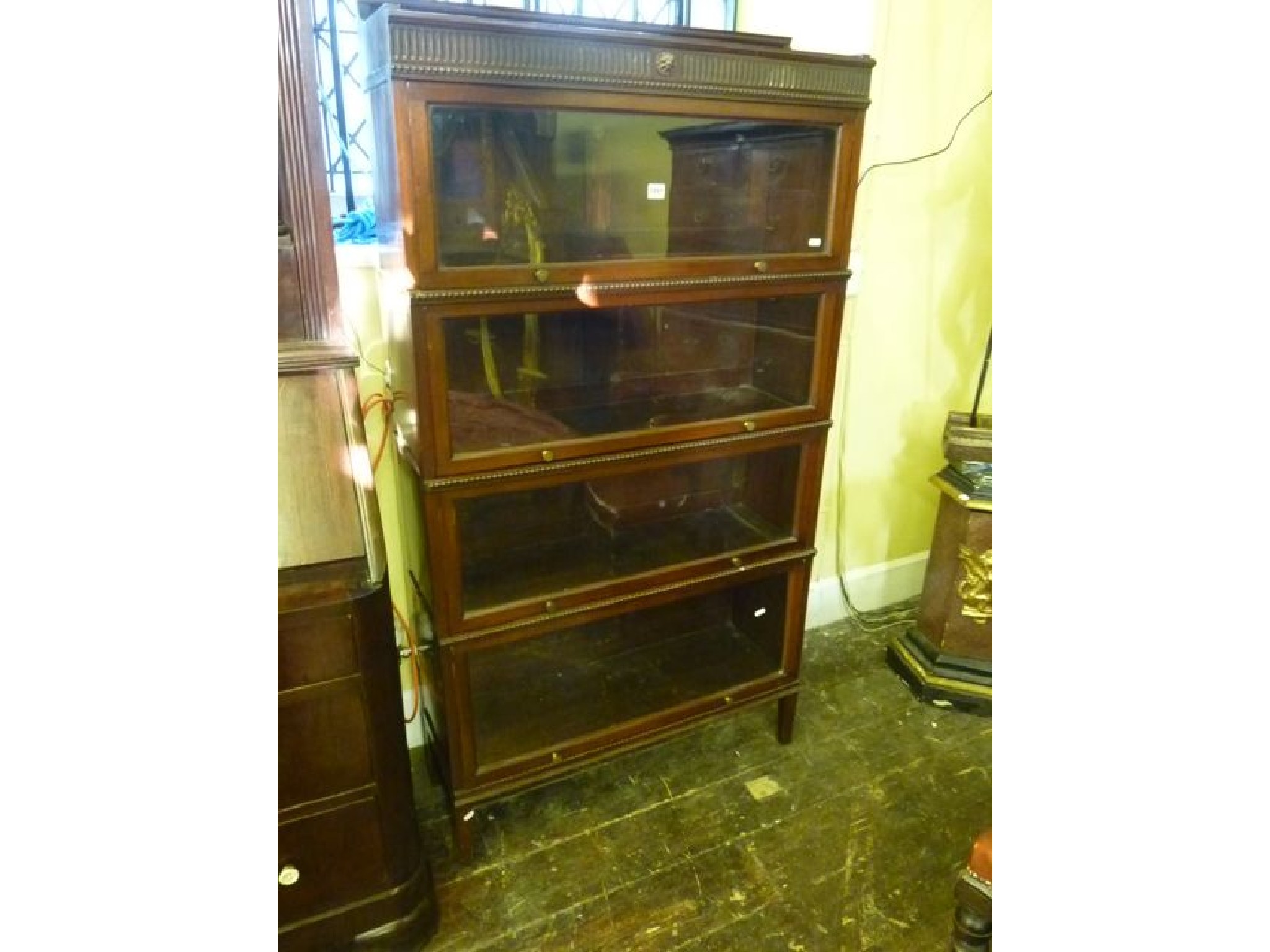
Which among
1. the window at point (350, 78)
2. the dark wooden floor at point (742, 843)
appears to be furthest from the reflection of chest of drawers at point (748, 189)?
the dark wooden floor at point (742, 843)

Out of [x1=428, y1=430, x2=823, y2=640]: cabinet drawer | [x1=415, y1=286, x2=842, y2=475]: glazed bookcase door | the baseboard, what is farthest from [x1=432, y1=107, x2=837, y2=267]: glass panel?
the baseboard

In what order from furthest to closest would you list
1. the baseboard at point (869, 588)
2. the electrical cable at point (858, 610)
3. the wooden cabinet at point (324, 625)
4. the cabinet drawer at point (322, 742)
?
1. the baseboard at point (869, 588)
2. the electrical cable at point (858, 610)
3. the cabinet drawer at point (322, 742)
4. the wooden cabinet at point (324, 625)

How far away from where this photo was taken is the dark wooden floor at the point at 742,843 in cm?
130

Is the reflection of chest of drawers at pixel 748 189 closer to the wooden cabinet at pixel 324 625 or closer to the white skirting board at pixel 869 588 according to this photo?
the wooden cabinet at pixel 324 625

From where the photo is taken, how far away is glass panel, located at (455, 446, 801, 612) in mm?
1424

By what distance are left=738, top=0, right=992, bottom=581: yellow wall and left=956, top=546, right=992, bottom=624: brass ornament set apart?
1.29 ft

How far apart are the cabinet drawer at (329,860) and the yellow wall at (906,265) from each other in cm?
143

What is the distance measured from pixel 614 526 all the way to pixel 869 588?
3.46ft

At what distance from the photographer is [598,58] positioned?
105 cm

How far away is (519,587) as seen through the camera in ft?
4.57

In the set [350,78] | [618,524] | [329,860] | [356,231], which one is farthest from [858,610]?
[350,78]

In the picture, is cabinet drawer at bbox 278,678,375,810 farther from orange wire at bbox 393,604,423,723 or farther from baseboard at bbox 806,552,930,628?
baseboard at bbox 806,552,930,628

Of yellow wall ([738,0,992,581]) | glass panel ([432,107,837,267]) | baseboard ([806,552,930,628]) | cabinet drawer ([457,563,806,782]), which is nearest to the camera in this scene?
glass panel ([432,107,837,267])
